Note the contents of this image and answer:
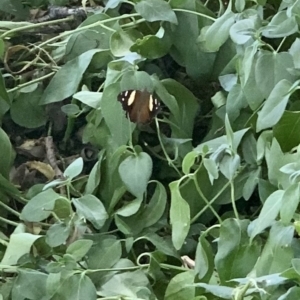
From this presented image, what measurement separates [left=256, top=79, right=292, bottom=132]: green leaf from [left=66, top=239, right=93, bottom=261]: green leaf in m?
0.21

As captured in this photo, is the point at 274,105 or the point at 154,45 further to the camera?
the point at 154,45

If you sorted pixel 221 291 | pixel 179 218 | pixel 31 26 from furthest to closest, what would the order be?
pixel 31 26
pixel 179 218
pixel 221 291

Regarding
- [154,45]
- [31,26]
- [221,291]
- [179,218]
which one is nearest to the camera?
[221,291]

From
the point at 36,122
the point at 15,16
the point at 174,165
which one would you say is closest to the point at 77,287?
the point at 174,165

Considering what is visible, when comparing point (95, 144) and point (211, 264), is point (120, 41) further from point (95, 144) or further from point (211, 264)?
point (211, 264)

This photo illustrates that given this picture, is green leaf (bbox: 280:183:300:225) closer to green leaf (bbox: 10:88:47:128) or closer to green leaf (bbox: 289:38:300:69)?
green leaf (bbox: 289:38:300:69)

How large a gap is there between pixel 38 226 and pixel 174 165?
7.0 inches

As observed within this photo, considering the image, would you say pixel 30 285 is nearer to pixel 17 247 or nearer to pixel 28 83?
pixel 17 247

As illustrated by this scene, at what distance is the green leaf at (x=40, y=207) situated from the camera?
670mm

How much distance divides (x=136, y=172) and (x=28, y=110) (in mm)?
222

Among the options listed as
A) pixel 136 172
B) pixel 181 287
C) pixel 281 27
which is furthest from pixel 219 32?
pixel 181 287

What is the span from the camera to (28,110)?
0.80 m

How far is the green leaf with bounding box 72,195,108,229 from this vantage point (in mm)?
653

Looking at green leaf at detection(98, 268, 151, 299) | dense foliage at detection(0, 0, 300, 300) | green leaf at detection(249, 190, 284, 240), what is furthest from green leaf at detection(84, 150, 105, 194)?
green leaf at detection(249, 190, 284, 240)
